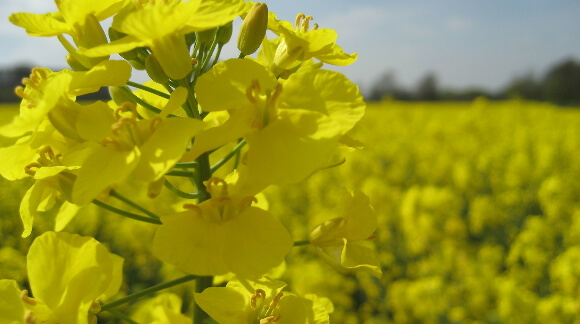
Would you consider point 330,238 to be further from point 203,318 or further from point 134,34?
point 134,34

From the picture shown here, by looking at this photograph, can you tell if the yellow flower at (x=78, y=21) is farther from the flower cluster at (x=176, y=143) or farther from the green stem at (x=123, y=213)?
the green stem at (x=123, y=213)

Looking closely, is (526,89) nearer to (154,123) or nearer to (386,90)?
(386,90)

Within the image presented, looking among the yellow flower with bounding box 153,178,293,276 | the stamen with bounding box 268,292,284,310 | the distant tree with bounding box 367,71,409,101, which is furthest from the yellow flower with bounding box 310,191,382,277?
the distant tree with bounding box 367,71,409,101

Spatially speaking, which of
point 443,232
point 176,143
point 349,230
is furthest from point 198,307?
point 443,232

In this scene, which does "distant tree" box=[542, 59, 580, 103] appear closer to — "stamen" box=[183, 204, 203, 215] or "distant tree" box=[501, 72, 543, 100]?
"distant tree" box=[501, 72, 543, 100]

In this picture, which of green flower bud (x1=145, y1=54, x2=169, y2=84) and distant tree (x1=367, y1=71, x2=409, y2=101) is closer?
green flower bud (x1=145, y1=54, x2=169, y2=84)
